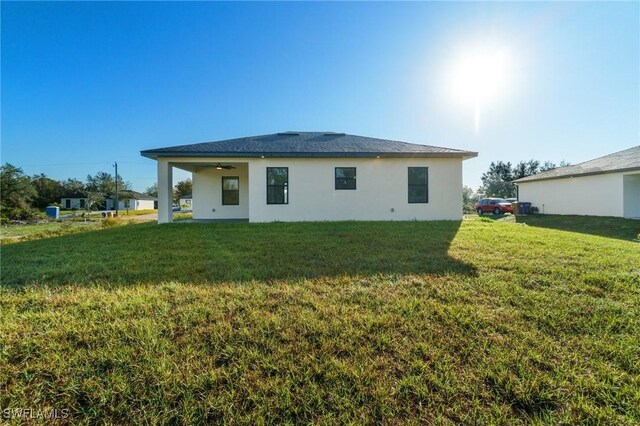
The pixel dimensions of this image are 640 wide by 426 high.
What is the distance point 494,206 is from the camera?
2073 centimetres

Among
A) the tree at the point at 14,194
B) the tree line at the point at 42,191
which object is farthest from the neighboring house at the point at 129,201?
the tree at the point at 14,194

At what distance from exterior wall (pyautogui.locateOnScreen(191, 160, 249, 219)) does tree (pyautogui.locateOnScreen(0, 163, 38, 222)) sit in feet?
68.3

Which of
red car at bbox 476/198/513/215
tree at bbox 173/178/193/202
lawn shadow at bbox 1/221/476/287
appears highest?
tree at bbox 173/178/193/202

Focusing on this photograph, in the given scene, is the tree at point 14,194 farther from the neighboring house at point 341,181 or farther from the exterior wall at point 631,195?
the exterior wall at point 631,195

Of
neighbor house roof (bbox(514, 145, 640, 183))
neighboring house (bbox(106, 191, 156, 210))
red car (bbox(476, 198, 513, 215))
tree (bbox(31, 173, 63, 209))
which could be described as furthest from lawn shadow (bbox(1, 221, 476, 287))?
tree (bbox(31, 173, 63, 209))

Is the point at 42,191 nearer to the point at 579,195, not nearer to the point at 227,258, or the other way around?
the point at 227,258

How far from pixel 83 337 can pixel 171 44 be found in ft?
38.6

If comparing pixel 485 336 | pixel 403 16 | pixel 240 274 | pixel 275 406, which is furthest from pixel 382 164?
pixel 275 406

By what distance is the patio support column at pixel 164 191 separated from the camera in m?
10.4

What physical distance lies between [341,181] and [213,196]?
22.9 feet

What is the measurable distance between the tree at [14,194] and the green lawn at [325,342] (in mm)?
29624

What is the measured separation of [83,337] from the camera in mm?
2328

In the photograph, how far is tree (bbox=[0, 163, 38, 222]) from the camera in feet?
78.1

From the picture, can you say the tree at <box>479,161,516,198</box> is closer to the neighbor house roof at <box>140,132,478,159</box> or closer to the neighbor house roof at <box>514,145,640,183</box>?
the neighbor house roof at <box>514,145,640,183</box>
